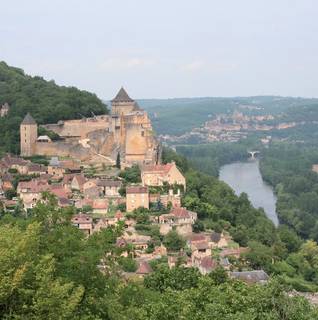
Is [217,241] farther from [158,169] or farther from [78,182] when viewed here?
[78,182]

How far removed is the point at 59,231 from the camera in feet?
55.3

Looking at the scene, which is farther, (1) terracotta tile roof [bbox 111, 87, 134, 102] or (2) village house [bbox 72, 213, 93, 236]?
(1) terracotta tile roof [bbox 111, 87, 134, 102]

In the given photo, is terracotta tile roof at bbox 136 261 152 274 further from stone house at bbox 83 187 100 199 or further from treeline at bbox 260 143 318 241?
treeline at bbox 260 143 318 241

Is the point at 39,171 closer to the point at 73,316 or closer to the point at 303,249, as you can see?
the point at 303,249

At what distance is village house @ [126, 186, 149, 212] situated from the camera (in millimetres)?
39469

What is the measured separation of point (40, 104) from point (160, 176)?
17108mm

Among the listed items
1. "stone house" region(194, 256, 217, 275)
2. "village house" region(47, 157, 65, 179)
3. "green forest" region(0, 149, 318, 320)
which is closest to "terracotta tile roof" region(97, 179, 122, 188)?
"village house" region(47, 157, 65, 179)

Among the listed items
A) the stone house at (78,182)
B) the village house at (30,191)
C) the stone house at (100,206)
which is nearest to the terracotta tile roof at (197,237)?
the stone house at (100,206)

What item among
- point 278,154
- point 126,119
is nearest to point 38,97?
point 126,119

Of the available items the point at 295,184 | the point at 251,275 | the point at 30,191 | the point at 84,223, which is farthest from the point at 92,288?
the point at 295,184

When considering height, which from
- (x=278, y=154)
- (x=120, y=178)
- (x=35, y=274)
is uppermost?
(x=35, y=274)

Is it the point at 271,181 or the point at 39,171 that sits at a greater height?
the point at 39,171

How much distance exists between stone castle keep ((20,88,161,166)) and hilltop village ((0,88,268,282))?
70mm

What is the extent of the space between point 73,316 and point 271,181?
87.9 m
